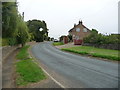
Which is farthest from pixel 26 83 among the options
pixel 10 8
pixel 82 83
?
pixel 10 8

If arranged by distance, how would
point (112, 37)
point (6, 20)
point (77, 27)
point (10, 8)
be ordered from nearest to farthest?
1. point (6, 20)
2. point (10, 8)
3. point (112, 37)
4. point (77, 27)

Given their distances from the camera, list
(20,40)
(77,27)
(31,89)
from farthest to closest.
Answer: (77,27), (20,40), (31,89)

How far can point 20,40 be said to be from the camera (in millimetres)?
37469

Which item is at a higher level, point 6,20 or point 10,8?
point 10,8

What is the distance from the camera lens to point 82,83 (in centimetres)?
869

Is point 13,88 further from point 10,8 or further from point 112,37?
point 112,37

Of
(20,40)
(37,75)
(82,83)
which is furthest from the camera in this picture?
(20,40)

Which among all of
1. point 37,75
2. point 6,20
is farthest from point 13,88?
point 6,20

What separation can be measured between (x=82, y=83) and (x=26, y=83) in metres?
2.85

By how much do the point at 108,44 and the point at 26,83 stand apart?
86.0ft

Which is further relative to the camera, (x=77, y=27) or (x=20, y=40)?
(x=77, y=27)

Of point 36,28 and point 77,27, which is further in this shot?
point 36,28

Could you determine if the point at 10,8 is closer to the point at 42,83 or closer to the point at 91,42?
the point at 42,83

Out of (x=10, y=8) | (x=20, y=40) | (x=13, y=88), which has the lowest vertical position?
(x=13, y=88)
